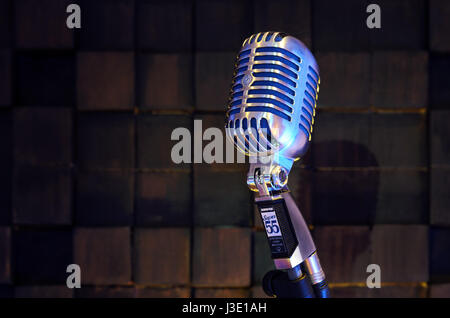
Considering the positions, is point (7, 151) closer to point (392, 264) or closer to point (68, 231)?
point (68, 231)

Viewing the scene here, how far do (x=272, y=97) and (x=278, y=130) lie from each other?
67mm

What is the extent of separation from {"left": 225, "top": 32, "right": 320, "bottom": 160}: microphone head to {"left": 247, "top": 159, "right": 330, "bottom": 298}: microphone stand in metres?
0.05

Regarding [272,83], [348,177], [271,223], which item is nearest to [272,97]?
[272,83]

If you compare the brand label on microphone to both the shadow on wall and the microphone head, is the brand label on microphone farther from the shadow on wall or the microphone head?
the shadow on wall

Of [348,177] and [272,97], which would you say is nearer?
[272,97]

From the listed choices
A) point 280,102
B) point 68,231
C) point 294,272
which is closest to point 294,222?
point 294,272

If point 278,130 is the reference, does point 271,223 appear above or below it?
below

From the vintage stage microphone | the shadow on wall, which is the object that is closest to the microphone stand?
the vintage stage microphone

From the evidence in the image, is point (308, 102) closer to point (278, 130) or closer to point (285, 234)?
point (278, 130)

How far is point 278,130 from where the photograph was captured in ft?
2.53

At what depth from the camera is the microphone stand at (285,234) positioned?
85cm

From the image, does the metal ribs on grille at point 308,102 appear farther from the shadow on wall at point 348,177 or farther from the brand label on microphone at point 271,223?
the shadow on wall at point 348,177

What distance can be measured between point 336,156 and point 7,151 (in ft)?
4.26

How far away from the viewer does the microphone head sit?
776 mm
